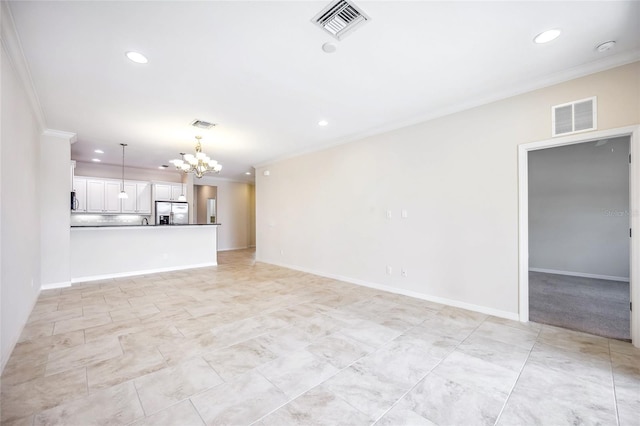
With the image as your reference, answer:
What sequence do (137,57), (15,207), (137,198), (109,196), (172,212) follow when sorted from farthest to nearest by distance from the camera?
(172,212), (137,198), (109,196), (15,207), (137,57)

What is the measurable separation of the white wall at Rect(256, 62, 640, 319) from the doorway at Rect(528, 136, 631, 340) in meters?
1.50

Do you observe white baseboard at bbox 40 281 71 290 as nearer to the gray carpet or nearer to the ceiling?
the ceiling

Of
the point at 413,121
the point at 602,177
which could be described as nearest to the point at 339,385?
the point at 413,121

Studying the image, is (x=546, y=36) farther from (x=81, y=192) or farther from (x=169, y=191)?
(x=81, y=192)

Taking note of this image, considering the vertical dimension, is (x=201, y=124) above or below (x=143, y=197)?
above

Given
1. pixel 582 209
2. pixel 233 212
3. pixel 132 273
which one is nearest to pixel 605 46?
pixel 582 209

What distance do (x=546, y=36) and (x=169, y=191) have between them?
9.04 meters

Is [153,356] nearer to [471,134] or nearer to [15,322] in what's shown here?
[15,322]

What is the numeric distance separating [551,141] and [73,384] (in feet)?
16.3

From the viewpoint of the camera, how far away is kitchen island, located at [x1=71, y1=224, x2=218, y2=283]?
17.0 feet

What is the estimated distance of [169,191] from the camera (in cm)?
838

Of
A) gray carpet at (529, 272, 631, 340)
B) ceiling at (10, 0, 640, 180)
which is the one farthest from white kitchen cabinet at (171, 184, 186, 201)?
gray carpet at (529, 272, 631, 340)

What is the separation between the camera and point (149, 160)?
7.05 metres

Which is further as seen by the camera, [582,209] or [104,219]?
[104,219]
